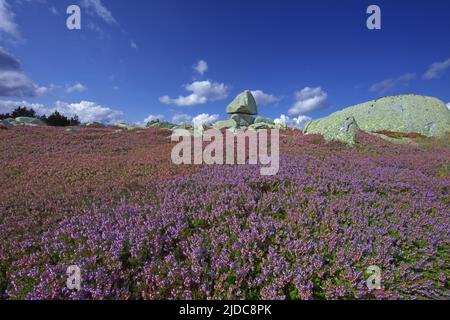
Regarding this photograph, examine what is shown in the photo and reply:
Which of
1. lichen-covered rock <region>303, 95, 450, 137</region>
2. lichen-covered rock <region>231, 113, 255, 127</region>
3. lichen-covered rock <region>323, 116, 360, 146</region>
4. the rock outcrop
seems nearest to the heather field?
lichen-covered rock <region>323, 116, 360, 146</region>

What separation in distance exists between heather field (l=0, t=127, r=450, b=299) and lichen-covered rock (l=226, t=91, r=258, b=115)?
2712cm

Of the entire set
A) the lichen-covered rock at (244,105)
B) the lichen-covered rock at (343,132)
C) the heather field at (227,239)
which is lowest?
the heather field at (227,239)

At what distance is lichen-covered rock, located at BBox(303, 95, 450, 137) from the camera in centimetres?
2377

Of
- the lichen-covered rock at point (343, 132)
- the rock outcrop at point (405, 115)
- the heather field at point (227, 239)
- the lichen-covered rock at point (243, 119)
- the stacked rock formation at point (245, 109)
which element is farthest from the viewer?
the stacked rock formation at point (245, 109)

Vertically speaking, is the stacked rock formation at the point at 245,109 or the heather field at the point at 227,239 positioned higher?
the stacked rock formation at the point at 245,109

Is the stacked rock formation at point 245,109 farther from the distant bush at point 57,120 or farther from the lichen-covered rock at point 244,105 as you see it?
the distant bush at point 57,120

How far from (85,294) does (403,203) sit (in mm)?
5164

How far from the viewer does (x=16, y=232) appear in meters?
3.67

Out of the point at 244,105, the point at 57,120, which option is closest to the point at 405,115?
the point at 244,105

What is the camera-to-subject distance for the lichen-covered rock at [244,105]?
31.9 metres

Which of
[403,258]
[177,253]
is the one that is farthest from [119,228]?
[403,258]

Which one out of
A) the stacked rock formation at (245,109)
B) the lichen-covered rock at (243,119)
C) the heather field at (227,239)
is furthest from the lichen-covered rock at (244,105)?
the heather field at (227,239)

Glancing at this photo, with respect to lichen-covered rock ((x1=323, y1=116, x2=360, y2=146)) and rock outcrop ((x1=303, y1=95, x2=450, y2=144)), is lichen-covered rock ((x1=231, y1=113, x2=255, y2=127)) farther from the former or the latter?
lichen-covered rock ((x1=323, y1=116, x2=360, y2=146))

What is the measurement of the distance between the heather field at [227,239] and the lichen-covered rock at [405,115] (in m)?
20.1
